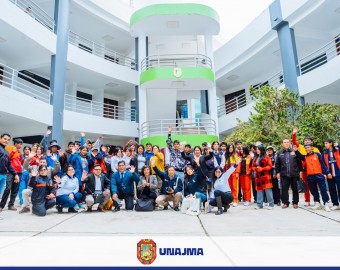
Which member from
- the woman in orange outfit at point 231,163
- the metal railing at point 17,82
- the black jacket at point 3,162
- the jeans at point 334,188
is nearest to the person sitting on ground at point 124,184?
the black jacket at point 3,162

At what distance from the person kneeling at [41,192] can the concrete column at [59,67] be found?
666 cm

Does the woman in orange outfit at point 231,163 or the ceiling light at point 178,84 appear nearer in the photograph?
the woman in orange outfit at point 231,163

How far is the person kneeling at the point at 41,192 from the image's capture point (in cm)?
581

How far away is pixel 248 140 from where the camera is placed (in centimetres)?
1004

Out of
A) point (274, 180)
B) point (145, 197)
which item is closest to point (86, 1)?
point (145, 197)

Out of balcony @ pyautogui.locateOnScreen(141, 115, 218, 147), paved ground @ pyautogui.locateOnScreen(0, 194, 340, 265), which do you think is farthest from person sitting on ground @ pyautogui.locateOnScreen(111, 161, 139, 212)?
balcony @ pyautogui.locateOnScreen(141, 115, 218, 147)

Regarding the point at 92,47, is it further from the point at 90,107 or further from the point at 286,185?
the point at 286,185

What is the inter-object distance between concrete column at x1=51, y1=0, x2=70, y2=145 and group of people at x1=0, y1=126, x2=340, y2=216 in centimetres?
535

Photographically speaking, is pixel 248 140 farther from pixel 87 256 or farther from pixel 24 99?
pixel 24 99

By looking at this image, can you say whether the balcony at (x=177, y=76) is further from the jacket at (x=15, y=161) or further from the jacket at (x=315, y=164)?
the jacket at (x=315, y=164)

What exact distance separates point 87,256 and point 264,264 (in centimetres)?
176

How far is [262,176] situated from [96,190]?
161 inches

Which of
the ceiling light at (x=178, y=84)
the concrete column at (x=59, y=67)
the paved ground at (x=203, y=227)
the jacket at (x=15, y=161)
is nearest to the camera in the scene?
the paved ground at (x=203, y=227)

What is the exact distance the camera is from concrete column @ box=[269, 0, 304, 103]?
13.5m
